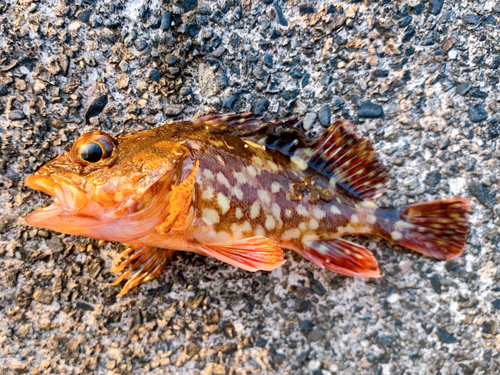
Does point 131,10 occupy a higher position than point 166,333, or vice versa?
point 131,10

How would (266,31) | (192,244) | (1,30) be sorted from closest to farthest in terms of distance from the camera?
(192,244), (1,30), (266,31)

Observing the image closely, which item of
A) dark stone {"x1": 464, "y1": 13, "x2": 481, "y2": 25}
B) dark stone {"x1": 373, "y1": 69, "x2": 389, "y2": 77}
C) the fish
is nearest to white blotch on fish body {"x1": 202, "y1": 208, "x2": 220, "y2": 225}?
the fish

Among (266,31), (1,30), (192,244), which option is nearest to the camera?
(192,244)

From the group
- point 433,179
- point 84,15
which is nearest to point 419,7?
point 433,179

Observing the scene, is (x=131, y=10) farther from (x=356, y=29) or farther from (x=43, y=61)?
(x=356, y=29)

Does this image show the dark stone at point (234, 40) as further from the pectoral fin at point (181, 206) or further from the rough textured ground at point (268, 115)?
the pectoral fin at point (181, 206)

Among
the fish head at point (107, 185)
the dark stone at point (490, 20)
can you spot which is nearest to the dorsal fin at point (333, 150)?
the fish head at point (107, 185)

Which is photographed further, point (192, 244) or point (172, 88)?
point (172, 88)

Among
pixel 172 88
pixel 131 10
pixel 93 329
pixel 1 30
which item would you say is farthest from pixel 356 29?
pixel 93 329
